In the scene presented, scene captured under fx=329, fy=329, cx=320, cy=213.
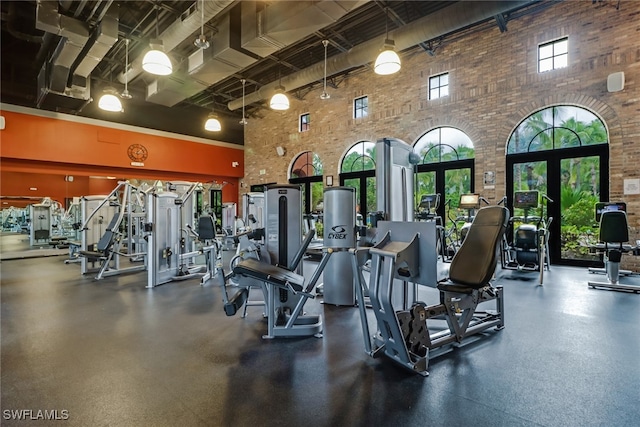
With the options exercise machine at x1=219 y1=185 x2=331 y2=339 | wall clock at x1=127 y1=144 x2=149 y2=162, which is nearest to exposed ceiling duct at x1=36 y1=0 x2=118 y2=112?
wall clock at x1=127 y1=144 x2=149 y2=162

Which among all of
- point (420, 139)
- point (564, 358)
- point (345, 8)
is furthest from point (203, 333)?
point (420, 139)

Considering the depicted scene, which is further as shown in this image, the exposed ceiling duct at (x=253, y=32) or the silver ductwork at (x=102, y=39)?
the silver ductwork at (x=102, y=39)

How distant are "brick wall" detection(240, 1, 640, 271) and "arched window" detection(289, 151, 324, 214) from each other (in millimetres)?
578

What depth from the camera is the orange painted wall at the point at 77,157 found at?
28.7 ft

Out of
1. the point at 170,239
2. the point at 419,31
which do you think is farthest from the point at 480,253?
the point at 419,31

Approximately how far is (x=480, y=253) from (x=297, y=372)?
1.89 m

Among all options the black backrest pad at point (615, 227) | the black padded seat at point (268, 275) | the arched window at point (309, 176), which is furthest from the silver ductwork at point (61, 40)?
the black backrest pad at point (615, 227)

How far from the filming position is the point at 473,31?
307 inches

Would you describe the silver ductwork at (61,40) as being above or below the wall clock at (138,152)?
above

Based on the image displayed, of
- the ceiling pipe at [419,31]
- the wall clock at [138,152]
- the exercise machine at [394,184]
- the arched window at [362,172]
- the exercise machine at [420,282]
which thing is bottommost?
the exercise machine at [420,282]

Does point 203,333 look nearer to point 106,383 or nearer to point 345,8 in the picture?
point 106,383

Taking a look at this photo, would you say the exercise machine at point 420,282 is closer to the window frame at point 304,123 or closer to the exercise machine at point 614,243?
the exercise machine at point 614,243

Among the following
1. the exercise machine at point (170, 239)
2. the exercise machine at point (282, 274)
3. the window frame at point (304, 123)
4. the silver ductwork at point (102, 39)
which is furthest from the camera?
the window frame at point (304, 123)

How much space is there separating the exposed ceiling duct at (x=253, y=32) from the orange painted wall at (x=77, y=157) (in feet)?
11.1
